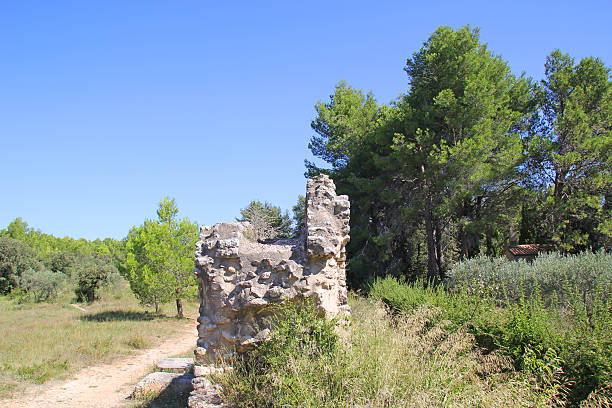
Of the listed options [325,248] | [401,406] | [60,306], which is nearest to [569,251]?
[325,248]

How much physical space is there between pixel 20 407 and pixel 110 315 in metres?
11.8

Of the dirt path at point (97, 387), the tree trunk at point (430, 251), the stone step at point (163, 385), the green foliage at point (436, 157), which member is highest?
the green foliage at point (436, 157)

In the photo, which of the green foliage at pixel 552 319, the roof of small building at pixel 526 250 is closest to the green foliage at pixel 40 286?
the green foliage at pixel 552 319

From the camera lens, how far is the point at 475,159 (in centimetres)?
1549

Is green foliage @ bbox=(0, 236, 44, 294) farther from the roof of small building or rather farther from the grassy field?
the roof of small building

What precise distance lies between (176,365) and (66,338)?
18.0ft

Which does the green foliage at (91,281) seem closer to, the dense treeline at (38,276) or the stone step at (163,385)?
the dense treeline at (38,276)

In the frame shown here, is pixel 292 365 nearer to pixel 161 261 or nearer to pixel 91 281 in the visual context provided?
pixel 161 261

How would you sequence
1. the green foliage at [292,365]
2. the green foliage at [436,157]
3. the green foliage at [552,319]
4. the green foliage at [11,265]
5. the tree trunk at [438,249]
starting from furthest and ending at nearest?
the green foliage at [11,265] → the tree trunk at [438,249] → the green foliage at [436,157] → the green foliage at [552,319] → the green foliage at [292,365]

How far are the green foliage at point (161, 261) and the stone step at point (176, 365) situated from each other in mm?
8037

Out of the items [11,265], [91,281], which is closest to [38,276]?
[11,265]

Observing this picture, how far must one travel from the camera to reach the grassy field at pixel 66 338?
9531 mm

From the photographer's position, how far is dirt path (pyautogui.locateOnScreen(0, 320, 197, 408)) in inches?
306

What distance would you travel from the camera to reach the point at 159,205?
1983 cm
